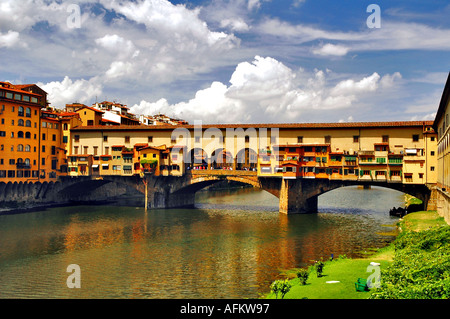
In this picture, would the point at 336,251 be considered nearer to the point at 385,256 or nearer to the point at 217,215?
the point at 385,256

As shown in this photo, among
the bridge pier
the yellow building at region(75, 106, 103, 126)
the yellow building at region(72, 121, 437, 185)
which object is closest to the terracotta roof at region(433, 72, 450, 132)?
the yellow building at region(72, 121, 437, 185)

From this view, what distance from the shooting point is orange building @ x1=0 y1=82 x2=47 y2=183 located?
240 ft

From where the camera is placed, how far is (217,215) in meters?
67.2

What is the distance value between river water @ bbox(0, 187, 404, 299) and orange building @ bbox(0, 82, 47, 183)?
10.9 meters

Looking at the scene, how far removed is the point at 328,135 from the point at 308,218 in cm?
1541

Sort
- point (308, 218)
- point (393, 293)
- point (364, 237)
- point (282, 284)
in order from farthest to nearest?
point (308, 218)
point (364, 237)
point (282, 284)
point (393, 293)

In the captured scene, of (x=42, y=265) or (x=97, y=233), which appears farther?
(x=97, y=233)

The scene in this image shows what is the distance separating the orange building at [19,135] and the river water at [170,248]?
1089 cm

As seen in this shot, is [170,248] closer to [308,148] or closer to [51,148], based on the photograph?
[308,148]

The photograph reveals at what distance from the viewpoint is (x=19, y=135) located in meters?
75.9
